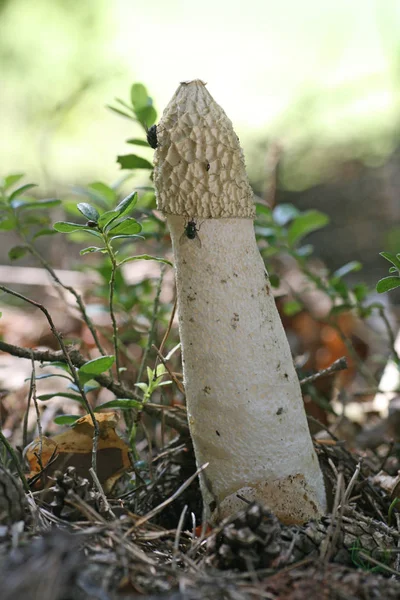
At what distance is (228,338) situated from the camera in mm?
2199

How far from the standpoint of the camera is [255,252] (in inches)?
89.8

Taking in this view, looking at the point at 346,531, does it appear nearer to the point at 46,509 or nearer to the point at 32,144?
the point at 46,509

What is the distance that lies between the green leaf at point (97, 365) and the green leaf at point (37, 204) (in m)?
0.83

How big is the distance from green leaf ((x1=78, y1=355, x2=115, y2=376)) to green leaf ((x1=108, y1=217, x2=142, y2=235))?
0.51m

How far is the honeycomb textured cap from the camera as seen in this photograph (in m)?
2.05

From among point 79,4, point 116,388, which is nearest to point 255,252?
point 116,388

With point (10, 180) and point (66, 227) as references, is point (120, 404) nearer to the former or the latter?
point (66, 227)

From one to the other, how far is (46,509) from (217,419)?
0.76 meters

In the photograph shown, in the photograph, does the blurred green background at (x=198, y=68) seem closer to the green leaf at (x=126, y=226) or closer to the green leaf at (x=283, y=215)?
the green leaf at (x=283, y=215)

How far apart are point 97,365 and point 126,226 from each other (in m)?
0.59

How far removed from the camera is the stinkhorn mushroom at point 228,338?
211 centimetres

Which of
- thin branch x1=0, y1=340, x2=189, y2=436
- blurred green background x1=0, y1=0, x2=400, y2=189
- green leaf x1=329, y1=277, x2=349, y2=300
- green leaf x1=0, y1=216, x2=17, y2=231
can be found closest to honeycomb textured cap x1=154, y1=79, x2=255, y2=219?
thin branch x1=0, y1=340, x2=189, y2=436

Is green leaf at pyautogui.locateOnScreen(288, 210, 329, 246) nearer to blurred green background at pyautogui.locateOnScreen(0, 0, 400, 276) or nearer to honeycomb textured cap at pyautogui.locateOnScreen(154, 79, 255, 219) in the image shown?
honeycomb textured cap at pyautogui.locateOnScreen(154, 79, 255, 219)

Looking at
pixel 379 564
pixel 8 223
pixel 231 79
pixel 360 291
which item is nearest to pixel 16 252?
pixel 8 223
